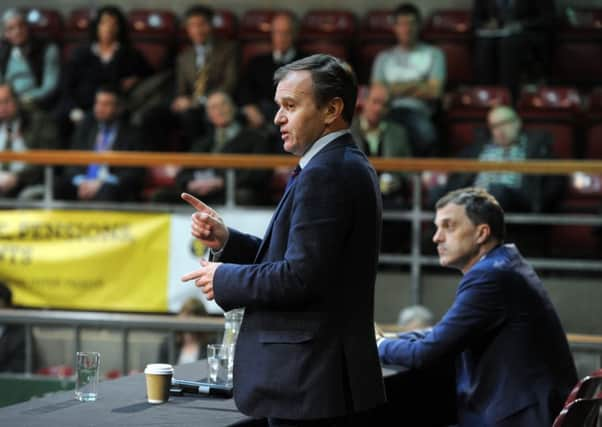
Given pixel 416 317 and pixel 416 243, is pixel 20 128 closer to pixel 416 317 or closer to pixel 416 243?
pixel 416 243

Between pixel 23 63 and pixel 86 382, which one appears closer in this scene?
pixel 86 382

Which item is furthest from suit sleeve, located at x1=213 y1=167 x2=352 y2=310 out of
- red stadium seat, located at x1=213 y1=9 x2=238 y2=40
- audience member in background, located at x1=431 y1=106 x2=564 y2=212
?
red stadium seat, located at x1=213 y1=9 x2=238 y2=40

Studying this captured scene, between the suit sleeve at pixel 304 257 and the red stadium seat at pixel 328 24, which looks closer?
the suit sleeve at pixel 304 257

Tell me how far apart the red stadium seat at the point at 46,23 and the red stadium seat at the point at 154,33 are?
0.66m

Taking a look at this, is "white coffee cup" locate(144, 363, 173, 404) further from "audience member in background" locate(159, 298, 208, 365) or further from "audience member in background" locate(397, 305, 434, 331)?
A: "audience member in background" locate(397, 305, 434, 331)

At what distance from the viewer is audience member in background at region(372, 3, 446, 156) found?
8312mm

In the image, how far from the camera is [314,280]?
2.64 meters

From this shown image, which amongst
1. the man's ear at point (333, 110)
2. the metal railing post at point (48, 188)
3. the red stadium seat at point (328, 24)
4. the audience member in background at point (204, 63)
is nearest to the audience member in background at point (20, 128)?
the audience member in background at point (204, 63)

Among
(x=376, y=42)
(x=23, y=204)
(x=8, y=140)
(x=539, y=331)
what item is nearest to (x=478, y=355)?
(x=539, y=331)

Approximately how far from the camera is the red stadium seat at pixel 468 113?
27.2 ft

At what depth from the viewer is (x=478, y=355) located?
4.17m

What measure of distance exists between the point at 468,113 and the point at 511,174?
1.39 m

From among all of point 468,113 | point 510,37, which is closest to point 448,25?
point 510,37

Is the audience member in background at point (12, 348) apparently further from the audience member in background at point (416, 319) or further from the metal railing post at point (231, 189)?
the audience member in background at point (416, 319)
